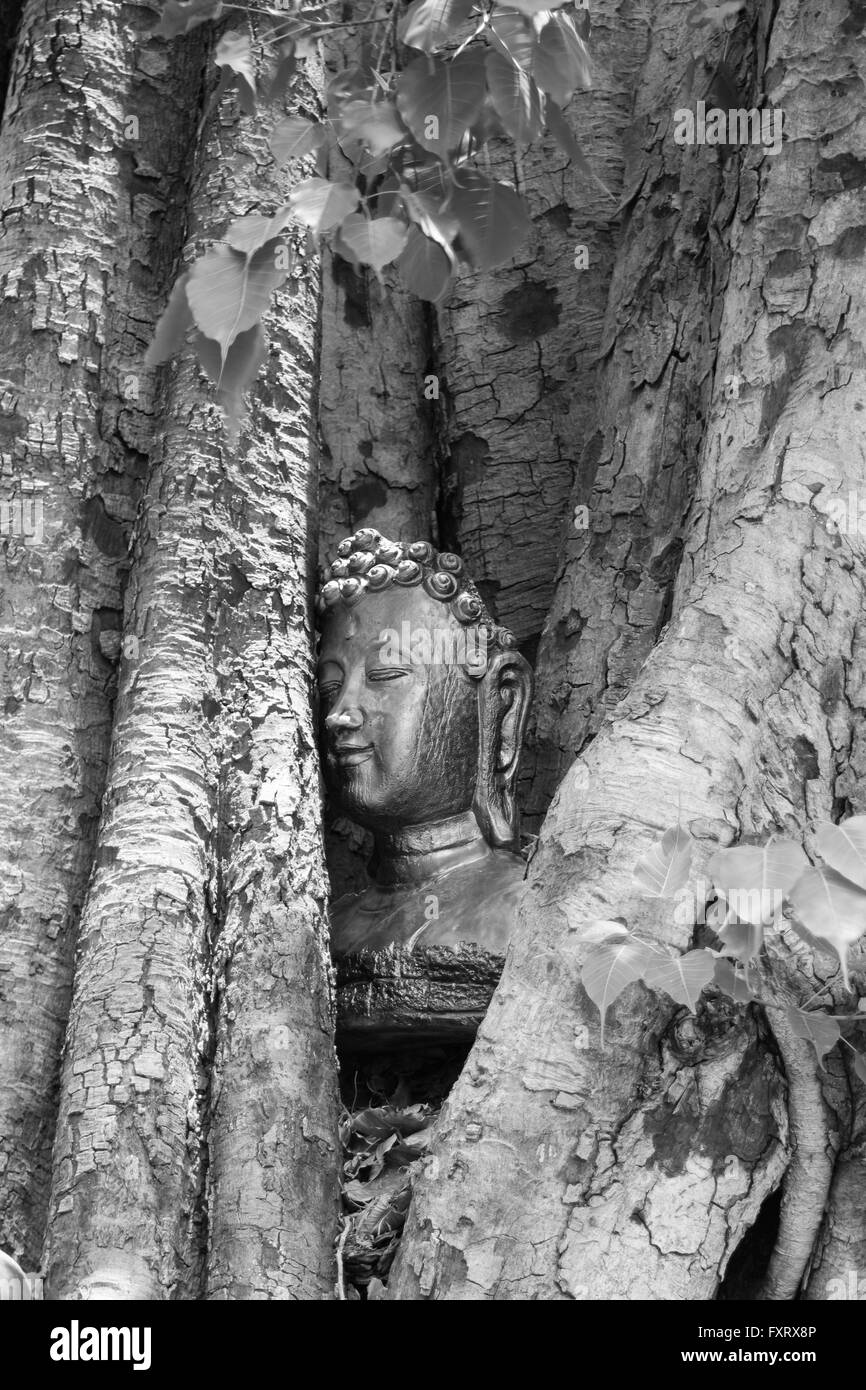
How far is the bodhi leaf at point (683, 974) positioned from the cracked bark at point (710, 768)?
0.29m

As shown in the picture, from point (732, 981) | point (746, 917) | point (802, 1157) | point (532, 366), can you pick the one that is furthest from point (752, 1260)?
point (532, 366)

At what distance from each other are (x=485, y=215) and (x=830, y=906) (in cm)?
132

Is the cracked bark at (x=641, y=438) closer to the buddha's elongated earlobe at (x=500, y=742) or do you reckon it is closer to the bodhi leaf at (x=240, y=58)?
the buddha's elongated earlobe at (x=500, y=742)

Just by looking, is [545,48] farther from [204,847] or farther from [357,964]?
[357,964]

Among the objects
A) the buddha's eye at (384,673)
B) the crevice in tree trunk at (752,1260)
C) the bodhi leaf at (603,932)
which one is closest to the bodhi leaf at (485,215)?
the buddha's eye at (384,673)

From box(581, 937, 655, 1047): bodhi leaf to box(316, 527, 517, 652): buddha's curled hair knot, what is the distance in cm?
143

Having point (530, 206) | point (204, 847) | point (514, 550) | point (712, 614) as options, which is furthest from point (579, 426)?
point (204, 847)

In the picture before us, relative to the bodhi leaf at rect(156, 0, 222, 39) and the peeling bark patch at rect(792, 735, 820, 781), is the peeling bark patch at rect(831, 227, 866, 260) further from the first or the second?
the bodhi leaf at rect(156, 0, 222, 39)

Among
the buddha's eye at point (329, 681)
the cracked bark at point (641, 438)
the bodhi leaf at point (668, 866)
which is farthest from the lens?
the cracked bark at point (641, 438)

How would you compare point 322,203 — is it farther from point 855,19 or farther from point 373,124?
point 855,19

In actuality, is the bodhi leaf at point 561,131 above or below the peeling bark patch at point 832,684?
above

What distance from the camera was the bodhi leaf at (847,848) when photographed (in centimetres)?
225

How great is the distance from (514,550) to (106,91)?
1.50 m

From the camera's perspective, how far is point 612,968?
245 cm
